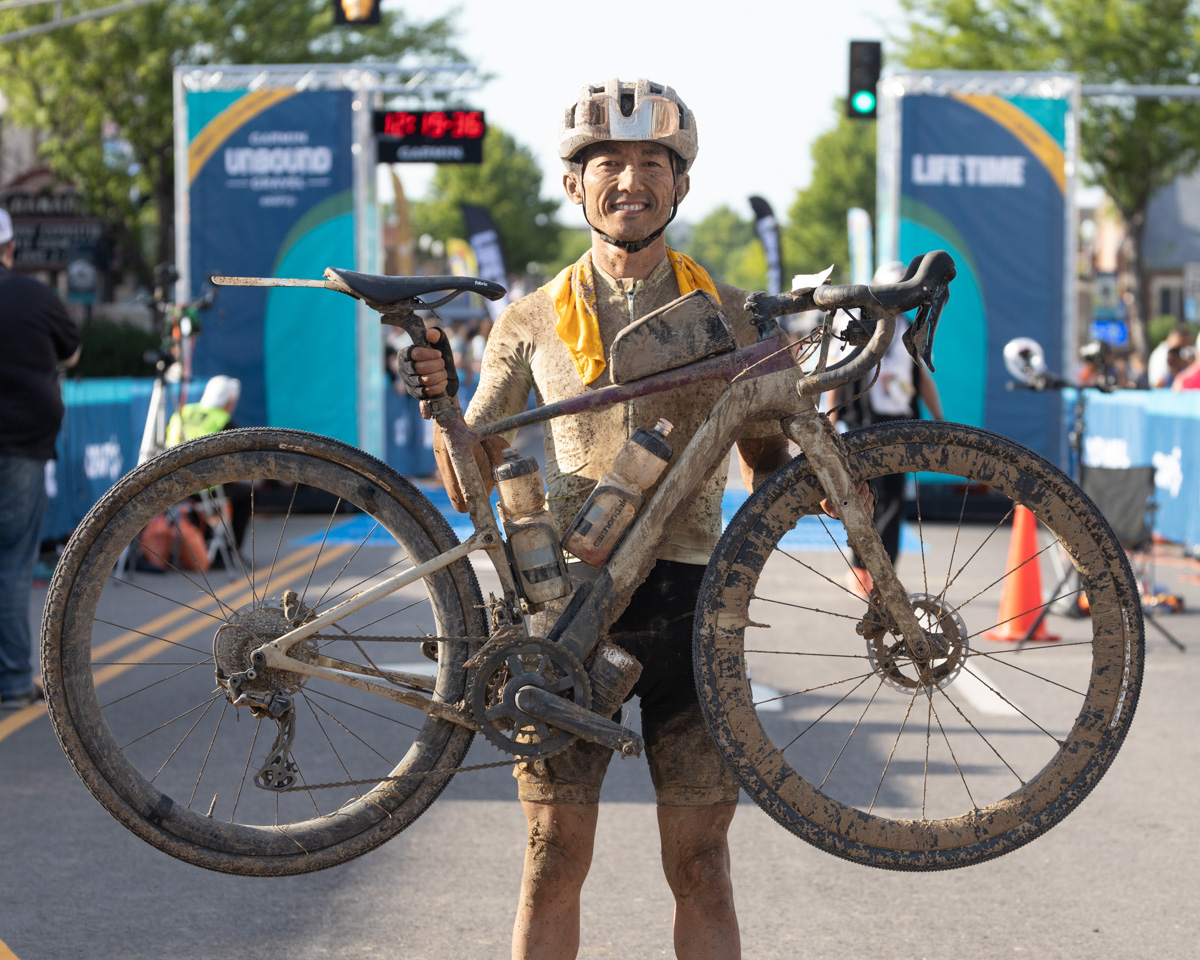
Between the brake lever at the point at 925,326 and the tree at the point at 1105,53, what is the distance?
114 feet

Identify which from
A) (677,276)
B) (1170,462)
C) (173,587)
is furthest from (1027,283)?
(677,276)

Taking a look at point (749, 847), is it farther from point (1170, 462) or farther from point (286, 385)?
point (286, 385)

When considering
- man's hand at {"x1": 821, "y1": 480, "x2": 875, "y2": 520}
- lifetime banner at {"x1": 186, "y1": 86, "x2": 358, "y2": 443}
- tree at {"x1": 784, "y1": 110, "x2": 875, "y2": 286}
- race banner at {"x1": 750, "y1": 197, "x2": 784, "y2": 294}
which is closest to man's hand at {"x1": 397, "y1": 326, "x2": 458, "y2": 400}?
man's hand at {"x1": 821, "y1": 480, "x2": 875, "y2": 520}

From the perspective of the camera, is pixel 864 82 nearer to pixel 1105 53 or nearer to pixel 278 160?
pixel 278 160

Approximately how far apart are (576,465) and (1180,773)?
4051 mm

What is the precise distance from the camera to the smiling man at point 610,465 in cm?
333

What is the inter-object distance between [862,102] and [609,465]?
14.8 m

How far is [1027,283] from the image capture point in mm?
16188

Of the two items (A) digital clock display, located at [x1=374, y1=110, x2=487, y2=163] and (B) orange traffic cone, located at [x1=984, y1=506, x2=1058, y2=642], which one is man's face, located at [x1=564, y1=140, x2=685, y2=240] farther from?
(A) digital clock display, located at [x1=374, y1=110, x2=487, y2=163]

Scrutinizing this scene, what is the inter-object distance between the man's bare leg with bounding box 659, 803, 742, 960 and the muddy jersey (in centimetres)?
58

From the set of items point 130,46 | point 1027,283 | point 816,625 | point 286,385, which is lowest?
point 816,625

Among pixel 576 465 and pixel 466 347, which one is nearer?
pixel 576 465

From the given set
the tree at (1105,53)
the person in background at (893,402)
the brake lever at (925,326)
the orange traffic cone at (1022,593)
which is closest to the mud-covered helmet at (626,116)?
the brake lever at (925,326)

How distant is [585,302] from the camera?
3.40 meters
